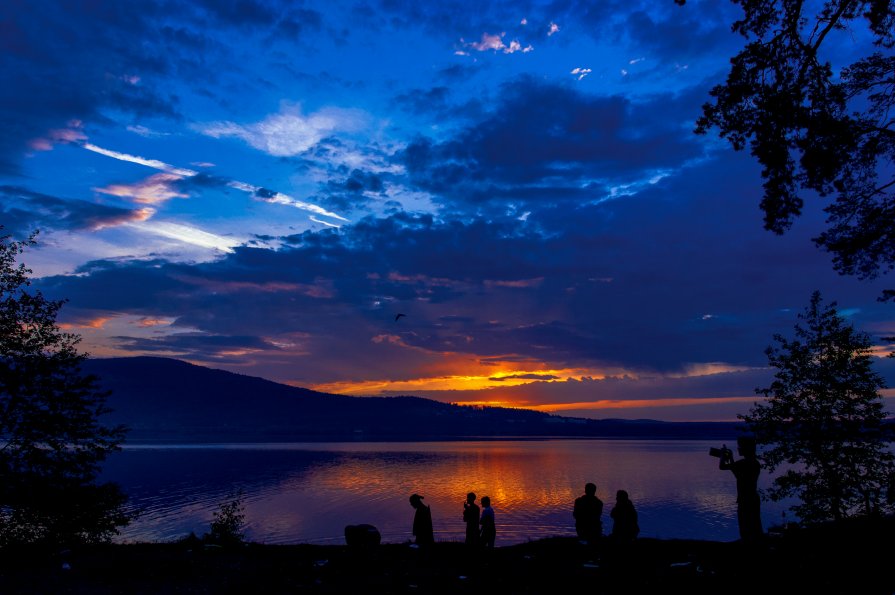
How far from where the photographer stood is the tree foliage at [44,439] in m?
23.0

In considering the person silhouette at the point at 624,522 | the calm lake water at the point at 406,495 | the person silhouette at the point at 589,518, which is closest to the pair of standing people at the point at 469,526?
the person silhouette at the point at 589,518

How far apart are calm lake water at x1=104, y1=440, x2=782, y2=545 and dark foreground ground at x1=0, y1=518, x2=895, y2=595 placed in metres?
17.9

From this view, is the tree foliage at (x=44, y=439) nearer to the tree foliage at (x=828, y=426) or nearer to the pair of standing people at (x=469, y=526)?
the pair of standing people at (x=469, y=526)

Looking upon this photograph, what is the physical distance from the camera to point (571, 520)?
2457 inches

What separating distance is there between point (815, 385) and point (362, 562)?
24.1 m

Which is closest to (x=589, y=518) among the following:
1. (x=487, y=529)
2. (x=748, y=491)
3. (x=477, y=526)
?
(x=487, y=529)

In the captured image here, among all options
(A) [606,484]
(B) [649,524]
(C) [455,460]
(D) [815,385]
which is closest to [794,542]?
(D) [815,385]

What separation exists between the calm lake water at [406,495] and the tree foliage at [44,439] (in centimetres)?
817

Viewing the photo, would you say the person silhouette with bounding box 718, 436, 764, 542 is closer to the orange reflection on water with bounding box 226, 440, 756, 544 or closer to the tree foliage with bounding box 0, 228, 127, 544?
the tree foliage with bounding box 0, 228, 127, 544

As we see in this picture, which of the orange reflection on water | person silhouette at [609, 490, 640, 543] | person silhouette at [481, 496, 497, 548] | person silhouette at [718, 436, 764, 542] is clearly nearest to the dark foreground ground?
person silhouette at [609, 490, 640, 543]

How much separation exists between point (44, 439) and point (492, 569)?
19.4m

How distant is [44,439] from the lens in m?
23.6

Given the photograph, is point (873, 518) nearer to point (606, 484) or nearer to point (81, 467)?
point (81, 467)

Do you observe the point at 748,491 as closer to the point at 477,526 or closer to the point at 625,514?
the point at 625,514
